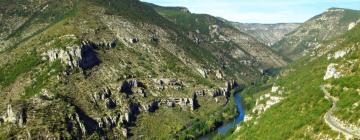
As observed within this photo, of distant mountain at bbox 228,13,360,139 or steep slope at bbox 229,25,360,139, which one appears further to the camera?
steep slope at bbox 229,25,360,139

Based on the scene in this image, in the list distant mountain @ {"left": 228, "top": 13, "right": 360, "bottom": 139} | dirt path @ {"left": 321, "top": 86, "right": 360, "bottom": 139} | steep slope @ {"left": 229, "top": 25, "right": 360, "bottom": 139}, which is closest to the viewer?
dirt path @ {"left": 321, "top": 86, "right": 360, "bottom": 139}

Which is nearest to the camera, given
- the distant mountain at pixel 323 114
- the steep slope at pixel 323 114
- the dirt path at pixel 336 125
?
the dirt path at pixel 336 125

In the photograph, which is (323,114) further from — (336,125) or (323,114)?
(336,125)

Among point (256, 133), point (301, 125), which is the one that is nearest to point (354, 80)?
point (301, 125)

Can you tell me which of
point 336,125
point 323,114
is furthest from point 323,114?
point 336,125

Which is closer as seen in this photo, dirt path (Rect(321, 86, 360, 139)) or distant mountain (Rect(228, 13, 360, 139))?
dirt path (Rect(321, 86, 360, 139))

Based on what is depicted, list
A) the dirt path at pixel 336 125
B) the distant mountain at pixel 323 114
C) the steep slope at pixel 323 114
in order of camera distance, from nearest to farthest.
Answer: the dirt path at pixel 336 125, the distant mountain at pixel 323 114, the steep slope at pixel 323 114

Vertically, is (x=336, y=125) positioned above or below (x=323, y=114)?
above

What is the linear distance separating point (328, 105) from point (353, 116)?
15776 mm

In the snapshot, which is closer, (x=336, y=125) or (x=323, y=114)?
(x=336, y=125)

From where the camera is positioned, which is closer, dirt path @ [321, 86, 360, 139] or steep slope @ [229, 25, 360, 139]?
dirt path @ [321, 86, 360, 139]

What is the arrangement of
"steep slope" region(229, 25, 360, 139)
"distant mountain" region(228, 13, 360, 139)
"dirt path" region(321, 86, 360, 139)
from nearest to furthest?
"dirt path" region(321, 86, 360, 139) → "distant mountain" region(228, 13, 360, 139) → "steep slope" region(229, 25, 360, 139)

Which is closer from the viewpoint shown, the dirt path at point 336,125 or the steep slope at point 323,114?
the dirt path at point 336,125

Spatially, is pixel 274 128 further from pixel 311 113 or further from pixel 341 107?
pixel 341 107
